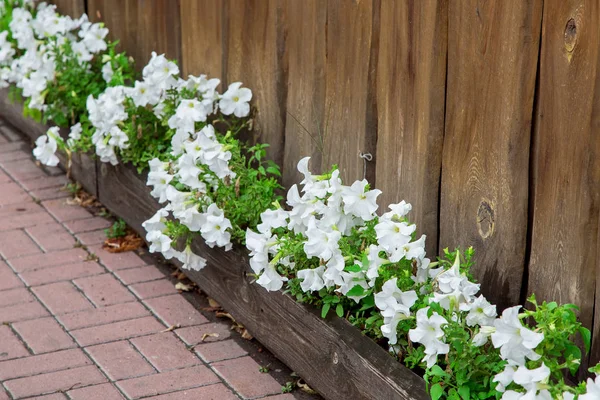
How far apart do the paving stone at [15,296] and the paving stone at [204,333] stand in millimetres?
770

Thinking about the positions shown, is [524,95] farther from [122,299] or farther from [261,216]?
[122,299]

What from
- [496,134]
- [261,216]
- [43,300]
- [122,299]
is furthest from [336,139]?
[43,300]

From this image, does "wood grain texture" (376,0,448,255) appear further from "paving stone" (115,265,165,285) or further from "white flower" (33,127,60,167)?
"white flower" (33,127,60,167)

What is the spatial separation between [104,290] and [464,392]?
2.11 meters

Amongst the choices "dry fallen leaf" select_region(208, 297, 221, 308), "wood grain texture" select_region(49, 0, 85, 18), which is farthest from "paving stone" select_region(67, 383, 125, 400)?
"wood grain texture" select_region(49, 0, 85, 18)

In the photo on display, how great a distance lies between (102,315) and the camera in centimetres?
406

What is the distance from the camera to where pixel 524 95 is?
9.05 ft

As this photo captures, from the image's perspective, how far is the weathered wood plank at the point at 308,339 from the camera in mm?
2998

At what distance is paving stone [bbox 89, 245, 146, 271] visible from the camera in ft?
14.8

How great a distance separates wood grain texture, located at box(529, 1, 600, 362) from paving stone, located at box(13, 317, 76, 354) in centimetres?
200

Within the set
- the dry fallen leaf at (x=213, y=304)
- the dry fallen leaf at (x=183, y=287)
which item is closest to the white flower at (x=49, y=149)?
the dry fallen leaf at (x=183, y=287)

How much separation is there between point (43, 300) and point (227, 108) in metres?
1.20

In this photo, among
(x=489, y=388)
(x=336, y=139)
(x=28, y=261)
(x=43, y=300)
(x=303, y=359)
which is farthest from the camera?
(x=28, y=261)

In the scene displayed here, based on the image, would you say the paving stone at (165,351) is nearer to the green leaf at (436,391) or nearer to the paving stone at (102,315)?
the paving stone at (102,315)
